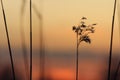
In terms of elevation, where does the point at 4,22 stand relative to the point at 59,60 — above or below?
above

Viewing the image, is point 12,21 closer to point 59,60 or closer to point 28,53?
point 28,53

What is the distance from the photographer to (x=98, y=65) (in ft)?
4.98

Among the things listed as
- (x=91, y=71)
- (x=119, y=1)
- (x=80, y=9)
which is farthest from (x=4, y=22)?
(x=119, y=1)

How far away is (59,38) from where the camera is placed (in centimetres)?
152

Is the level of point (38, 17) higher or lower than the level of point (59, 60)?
higher

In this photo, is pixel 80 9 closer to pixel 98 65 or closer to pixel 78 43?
pixel 78 43

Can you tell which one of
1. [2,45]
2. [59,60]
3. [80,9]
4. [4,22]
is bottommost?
[59,60]

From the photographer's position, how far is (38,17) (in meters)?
1.51

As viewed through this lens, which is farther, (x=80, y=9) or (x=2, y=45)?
(x=2, y=45)

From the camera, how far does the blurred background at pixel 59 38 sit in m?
1.47

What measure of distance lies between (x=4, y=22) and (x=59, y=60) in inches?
20.2

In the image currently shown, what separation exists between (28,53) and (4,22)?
0.30 metres

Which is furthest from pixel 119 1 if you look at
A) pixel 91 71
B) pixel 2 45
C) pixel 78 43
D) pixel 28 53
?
pixel 2 45

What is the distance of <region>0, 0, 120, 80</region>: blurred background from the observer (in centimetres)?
147
